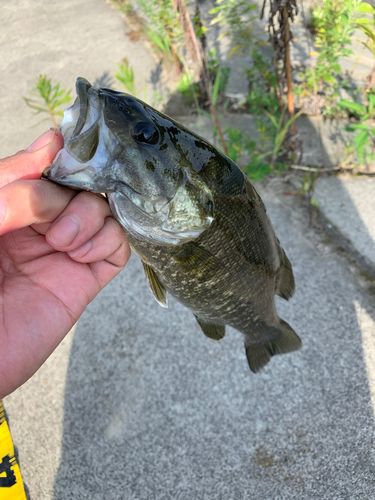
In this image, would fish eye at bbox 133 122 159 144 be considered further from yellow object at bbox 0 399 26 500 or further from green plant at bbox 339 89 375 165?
green plant at bbox 339 89 375 165

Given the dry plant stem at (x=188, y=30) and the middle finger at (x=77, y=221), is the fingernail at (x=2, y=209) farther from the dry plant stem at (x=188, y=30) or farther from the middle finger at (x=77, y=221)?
the dry plant stem at (x=188, y=30)

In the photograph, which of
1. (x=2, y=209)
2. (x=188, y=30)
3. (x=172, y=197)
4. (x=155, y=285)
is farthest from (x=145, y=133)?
(x=188, y=30)

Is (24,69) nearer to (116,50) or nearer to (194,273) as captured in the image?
(116,50)

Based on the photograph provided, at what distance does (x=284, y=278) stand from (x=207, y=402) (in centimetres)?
125

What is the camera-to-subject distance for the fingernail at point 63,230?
110 cm

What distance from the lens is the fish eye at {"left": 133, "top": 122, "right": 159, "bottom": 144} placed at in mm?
983

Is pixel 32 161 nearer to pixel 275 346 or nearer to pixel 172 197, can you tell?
pixel 172 197

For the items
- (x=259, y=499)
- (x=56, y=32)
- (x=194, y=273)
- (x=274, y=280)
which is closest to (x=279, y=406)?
(x=259, y=499)

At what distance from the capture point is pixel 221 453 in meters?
2.15

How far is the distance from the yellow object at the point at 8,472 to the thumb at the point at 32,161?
1.32m

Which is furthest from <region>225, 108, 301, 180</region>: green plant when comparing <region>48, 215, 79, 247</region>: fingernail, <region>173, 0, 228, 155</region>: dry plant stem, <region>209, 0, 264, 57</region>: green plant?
<region>48, 215, 79, 247</region>: fingernail

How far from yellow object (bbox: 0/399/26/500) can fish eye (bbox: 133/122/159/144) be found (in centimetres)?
163

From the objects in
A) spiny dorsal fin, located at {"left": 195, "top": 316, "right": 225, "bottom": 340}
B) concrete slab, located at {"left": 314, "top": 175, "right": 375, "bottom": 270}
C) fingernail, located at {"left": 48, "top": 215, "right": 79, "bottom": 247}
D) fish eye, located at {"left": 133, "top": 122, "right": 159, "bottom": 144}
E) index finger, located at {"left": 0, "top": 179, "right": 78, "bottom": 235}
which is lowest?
concrete slab, located at {"left": 314, "top": 175, "right": 375, "bottom": 270}

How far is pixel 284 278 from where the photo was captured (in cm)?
154
